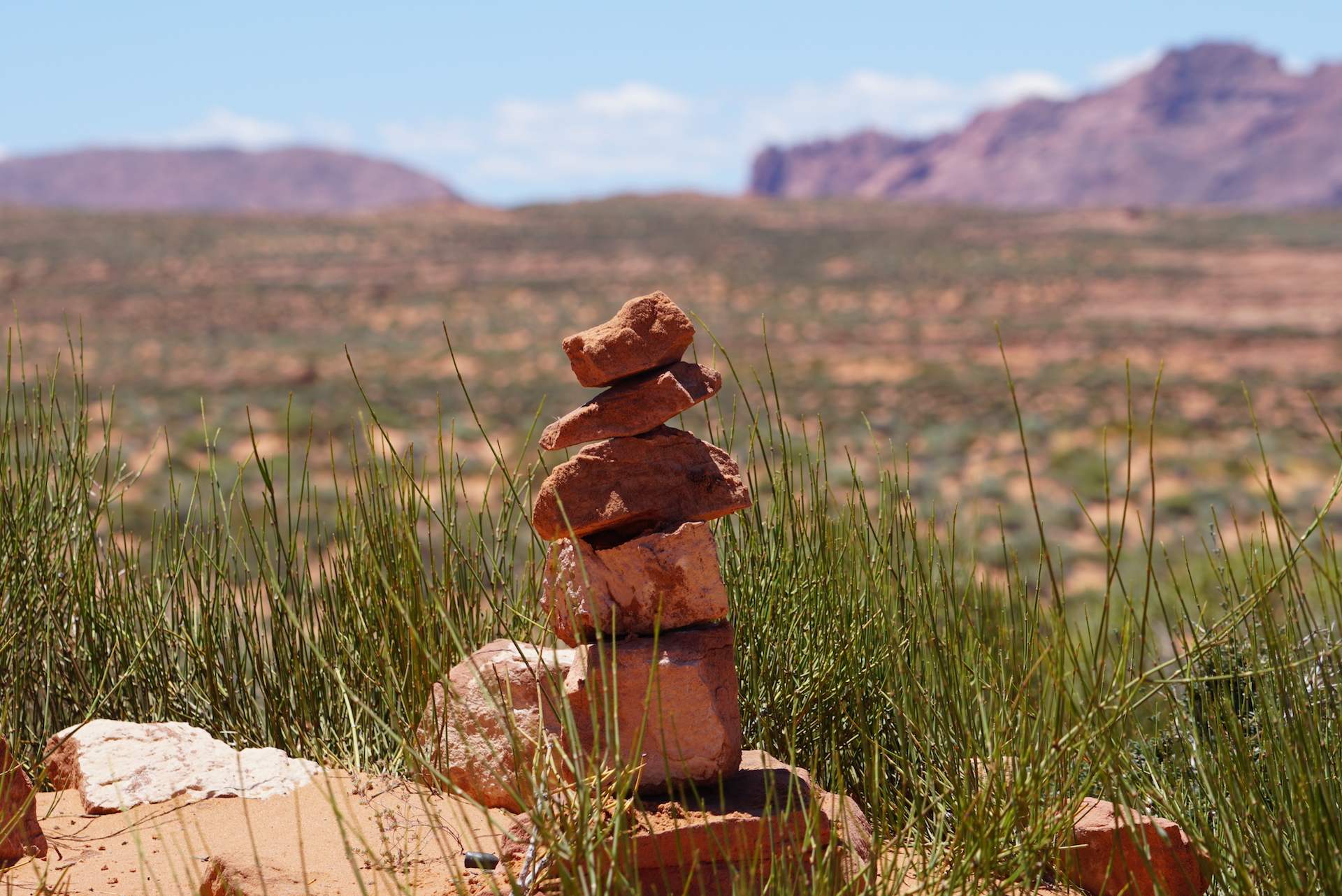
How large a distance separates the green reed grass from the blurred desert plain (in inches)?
25.0

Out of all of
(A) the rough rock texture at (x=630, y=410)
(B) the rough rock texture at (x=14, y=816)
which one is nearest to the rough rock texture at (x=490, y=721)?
(A) the rough rock texture at (x=630, y=410)

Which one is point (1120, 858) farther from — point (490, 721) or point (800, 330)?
point (800, 330)

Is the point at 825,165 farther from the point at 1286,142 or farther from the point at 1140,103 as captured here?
the point at 1286,142

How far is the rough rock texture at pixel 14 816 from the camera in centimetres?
254

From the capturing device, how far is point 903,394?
23.9 m

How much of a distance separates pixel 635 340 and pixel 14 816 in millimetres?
1513

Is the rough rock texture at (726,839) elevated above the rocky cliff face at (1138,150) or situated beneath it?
situated beneath

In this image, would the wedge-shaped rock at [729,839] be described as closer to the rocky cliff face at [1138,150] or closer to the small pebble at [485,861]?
the small pebble at [485,861]

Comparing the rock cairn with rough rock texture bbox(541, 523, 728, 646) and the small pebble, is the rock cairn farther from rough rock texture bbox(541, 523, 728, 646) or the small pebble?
the small pebble

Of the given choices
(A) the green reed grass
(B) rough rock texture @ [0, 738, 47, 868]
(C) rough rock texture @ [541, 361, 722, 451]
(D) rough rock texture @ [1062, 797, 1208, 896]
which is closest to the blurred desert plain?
(A) the green reed grass

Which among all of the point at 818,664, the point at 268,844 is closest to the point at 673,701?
the point at 818,664

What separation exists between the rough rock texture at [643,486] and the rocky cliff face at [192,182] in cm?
15417

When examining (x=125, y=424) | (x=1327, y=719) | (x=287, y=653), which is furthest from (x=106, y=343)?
(x=1327, y=719)

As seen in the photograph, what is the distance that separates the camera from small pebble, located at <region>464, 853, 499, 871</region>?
250cm
